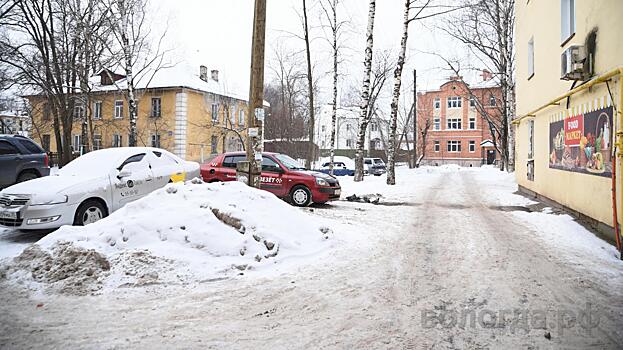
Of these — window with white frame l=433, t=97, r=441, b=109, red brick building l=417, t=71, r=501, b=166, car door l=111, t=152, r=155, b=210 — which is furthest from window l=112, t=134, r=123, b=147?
window with white frame l=433, t=97, r=441, b=109

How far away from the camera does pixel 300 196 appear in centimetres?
1182

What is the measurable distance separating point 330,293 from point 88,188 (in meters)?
5.22

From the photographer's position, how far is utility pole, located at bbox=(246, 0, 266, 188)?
9.17 meters

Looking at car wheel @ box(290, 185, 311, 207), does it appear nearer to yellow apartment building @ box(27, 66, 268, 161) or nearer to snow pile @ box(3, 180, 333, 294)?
snow pile @ box(3, 180, 333, 294)

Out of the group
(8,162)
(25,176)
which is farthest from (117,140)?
(8,162)

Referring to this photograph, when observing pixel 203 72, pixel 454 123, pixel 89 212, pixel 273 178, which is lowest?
pixel 89 212

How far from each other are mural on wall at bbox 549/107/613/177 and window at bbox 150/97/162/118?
3112 centimetres

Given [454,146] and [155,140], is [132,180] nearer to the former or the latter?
[155,140]

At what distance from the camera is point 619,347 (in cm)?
353

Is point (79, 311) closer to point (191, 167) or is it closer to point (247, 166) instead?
point (247, 166)

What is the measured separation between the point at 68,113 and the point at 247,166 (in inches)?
791

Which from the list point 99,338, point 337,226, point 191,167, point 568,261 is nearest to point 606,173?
point 568,261

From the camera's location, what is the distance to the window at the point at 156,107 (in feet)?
118

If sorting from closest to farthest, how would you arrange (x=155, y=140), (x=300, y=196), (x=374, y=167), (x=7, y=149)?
(x=300, y=196)
(x=7, y=149)
(x=155, y=140)
(x=374, y=167)
